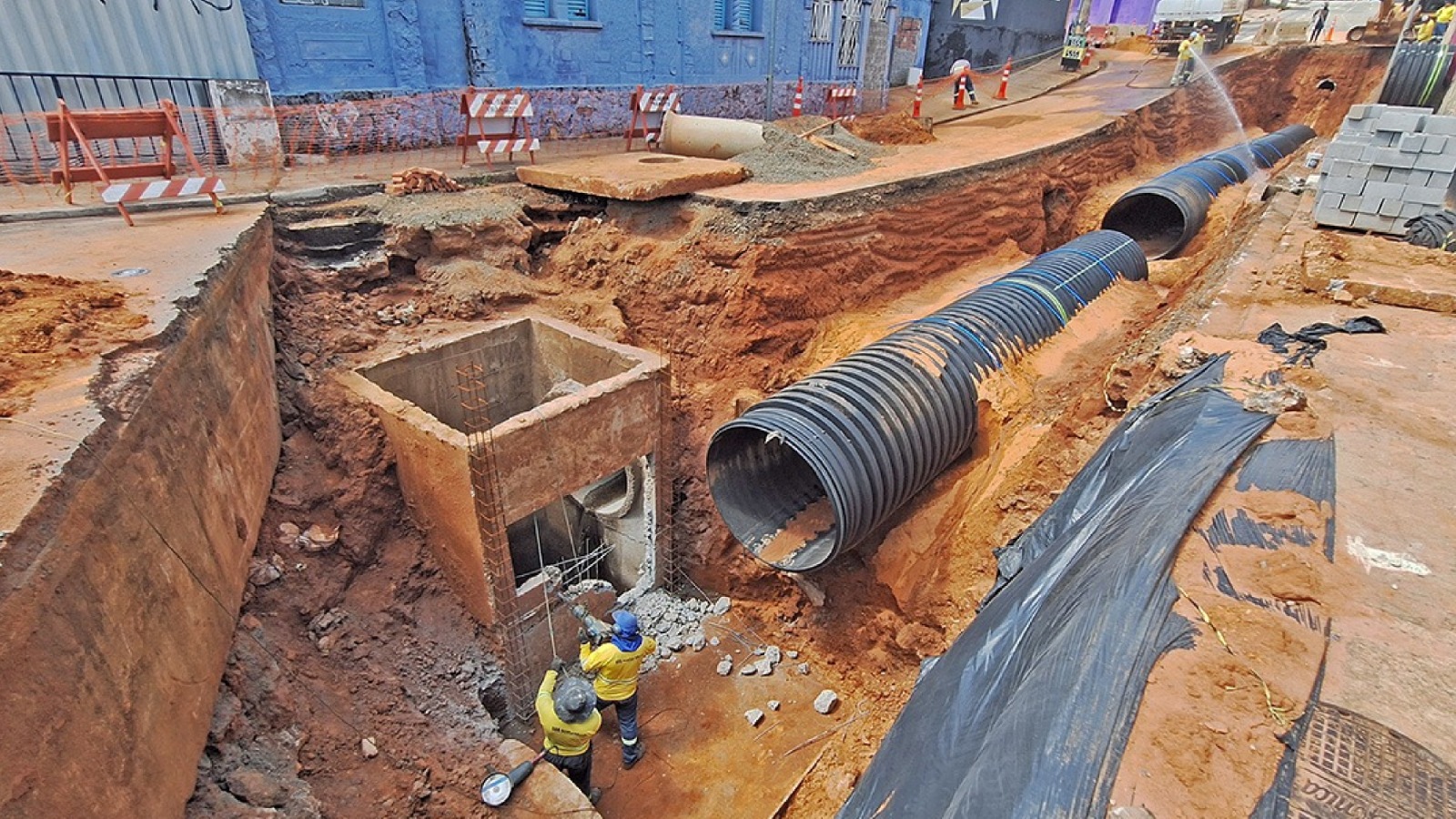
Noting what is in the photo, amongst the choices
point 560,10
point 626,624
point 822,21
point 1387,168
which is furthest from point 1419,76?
point 626,624

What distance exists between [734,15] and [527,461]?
1172 cm

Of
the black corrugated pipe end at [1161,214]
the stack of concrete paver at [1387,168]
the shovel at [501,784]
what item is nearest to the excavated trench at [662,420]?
the shovel at [501,784]

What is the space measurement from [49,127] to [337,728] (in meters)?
6.59

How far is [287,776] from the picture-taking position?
12.6 ft

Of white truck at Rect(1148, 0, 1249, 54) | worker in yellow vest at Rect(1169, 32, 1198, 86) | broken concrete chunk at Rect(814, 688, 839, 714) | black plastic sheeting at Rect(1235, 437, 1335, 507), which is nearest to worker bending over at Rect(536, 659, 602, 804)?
broken concrete chunk at Rect(814, 688, 839, 714)

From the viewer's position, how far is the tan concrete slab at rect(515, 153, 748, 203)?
8.11 metres

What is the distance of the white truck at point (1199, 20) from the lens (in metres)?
20.4

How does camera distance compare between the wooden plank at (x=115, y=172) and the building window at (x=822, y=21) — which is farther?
the building window at (x=822, y=21)

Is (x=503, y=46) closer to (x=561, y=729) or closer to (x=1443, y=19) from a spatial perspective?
(x=561, y=729)

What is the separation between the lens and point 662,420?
7.10 m

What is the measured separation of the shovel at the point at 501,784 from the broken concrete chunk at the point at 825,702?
2599 millimetres

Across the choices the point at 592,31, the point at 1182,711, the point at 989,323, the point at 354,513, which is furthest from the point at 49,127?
the point at 1182,711

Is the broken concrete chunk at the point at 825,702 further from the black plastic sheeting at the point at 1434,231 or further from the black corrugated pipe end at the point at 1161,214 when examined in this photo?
the black corrugated pipe end at the point at 1161,214

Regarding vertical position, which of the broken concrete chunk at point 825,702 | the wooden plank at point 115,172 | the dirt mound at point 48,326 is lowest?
the broken concrete chunk at point 825,702
